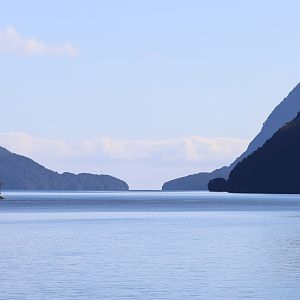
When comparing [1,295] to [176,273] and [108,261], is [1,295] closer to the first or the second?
[176,273]

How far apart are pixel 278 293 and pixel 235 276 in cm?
940

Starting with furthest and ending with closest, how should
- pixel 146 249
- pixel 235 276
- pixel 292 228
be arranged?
1. pixel 292 228
2. pixel 146 249
3. pixel 235 276

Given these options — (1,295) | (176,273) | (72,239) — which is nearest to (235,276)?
(176,273)

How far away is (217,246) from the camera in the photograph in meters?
103

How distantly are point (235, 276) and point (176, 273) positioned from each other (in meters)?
4.85

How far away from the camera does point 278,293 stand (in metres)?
62.9

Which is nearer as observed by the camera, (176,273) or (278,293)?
(278,293)

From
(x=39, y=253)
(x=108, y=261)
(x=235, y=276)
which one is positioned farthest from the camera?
(x=39, y=253)

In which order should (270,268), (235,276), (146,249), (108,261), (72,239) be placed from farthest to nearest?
1. (72,239)
2. (146,249)
3. (108,261)
4. (270,268)
5. (235,276)

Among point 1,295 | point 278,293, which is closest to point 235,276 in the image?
point 278,293

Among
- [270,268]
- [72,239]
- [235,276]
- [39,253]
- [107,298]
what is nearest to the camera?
[107,298]

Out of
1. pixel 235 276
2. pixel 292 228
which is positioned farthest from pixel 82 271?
pixel 292 228

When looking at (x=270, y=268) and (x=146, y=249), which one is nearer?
(x=270, y=268)

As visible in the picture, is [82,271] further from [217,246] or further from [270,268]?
[217,246]
